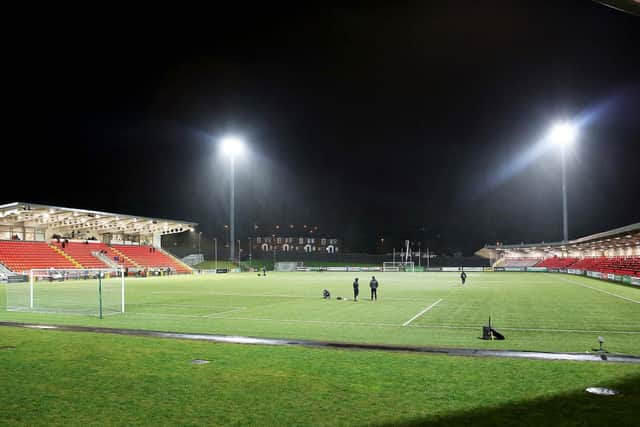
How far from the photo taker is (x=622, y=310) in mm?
23062

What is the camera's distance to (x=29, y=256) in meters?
56.9

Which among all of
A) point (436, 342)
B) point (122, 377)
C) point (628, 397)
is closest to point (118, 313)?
point (122, 377)

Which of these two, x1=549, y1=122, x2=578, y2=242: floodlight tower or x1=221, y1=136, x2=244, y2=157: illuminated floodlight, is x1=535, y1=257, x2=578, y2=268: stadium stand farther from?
x1=221, y1=136, x2=244, y2=157: illuminated floodlight

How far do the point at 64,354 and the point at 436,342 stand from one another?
9911mm

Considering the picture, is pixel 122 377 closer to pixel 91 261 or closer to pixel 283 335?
pixel 283 335

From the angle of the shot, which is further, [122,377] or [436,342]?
[436,342]

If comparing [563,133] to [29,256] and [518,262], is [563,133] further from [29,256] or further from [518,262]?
[29,256]

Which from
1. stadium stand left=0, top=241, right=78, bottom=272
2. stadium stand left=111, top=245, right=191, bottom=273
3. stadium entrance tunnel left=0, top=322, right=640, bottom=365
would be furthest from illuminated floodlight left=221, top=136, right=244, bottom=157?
stadium entrance tunnel left=0, top=322, right=640, bottom=365

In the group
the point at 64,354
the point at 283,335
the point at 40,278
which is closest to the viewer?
the point at 64,354

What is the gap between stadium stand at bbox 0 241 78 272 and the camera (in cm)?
5266

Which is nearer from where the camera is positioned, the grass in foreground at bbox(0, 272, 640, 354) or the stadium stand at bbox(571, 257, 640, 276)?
the grass in foreground at bbox(0, 272, 640, 354)

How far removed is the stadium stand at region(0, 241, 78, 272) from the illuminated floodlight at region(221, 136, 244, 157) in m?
31.0

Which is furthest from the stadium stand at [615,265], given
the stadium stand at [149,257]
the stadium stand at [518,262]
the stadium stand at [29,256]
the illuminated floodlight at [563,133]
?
the stadium stand at [29,256]

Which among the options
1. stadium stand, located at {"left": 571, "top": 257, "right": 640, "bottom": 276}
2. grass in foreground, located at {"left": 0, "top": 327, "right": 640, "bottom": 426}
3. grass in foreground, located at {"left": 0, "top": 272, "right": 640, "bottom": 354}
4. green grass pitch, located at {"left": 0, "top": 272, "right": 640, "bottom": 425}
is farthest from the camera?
stadium stand, located at {"left": 571, "top": 257, "right": 640, "bottom": 276}
